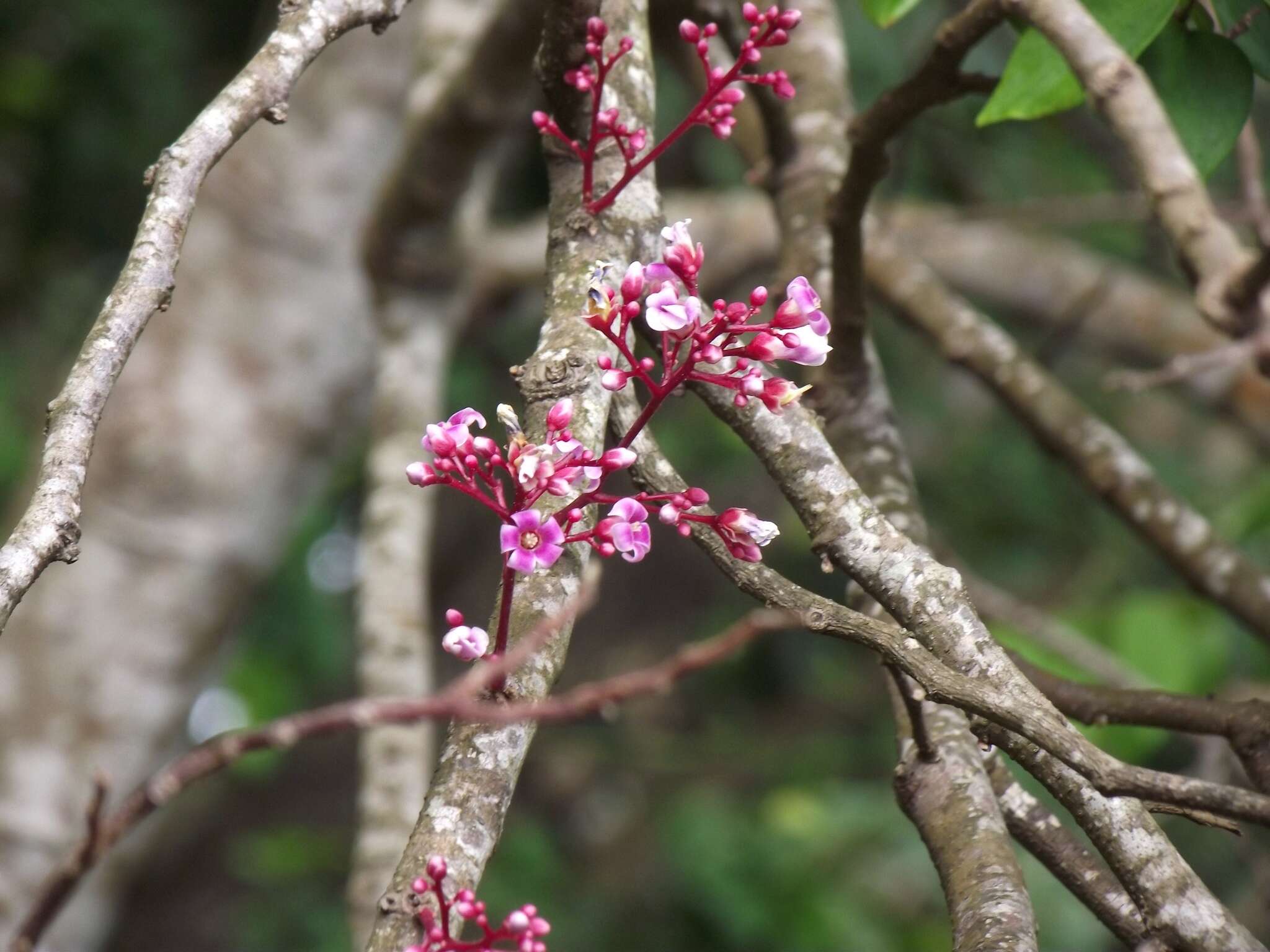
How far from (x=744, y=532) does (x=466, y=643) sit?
0.19 metres

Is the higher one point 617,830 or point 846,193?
point 617,830

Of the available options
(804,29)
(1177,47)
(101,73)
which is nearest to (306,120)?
(101,73)

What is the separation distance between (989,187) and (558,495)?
3.54 m

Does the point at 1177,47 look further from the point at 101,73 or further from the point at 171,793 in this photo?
the point at 101,73

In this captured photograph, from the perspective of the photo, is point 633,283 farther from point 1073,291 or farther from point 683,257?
point 1073,291

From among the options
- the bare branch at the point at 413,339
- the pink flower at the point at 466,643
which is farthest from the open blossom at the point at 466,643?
the bare branch at the point at 413,339

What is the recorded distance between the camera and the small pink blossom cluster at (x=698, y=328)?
771 mm

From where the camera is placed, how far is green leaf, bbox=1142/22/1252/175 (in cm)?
104

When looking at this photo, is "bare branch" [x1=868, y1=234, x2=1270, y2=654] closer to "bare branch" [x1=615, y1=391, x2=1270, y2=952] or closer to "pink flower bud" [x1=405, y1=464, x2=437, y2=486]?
"bare branch" [x1=615, y1=391, x2=1270, y2=952]

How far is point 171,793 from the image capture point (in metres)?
0.52

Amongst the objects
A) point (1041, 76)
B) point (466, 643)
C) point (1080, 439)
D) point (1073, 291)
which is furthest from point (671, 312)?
point (1073, 291)

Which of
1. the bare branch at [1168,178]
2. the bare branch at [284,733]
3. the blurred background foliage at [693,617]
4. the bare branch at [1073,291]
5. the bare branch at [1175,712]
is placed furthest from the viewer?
the blurred background foliage at [693,617]

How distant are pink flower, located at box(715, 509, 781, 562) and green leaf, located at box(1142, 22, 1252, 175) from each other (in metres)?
0.55

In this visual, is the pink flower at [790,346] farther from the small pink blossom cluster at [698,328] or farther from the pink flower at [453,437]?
the pink flower at [453,437]
